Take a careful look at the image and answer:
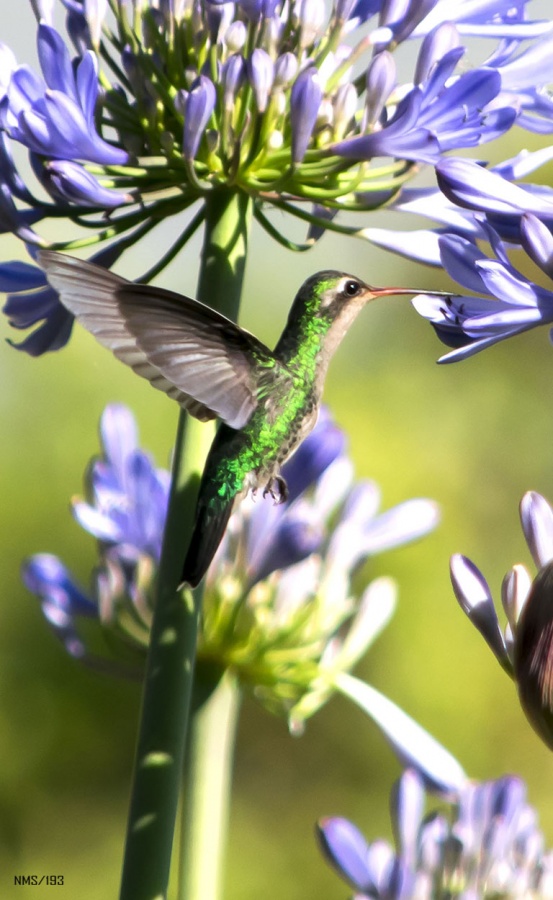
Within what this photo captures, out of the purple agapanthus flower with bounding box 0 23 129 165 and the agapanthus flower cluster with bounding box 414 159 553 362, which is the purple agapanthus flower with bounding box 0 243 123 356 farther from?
the agapanthus flower cluster with bounding box 414 159 553 362

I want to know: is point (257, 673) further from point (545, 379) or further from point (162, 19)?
point (545, 379)

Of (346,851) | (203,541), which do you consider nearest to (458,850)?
(346,851)

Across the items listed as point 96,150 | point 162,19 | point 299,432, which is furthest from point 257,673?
point 162,19

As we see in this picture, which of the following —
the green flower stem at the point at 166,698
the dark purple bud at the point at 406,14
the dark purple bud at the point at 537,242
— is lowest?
the green flower stem at the point at 166,698

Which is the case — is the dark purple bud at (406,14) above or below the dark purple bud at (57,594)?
above

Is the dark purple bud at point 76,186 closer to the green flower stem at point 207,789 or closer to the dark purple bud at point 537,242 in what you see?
the dark purple bud at point 537,242

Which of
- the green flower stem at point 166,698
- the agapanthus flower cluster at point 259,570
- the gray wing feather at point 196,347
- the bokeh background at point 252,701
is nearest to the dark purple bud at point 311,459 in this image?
the agapanthus flower cluster at point 259,570

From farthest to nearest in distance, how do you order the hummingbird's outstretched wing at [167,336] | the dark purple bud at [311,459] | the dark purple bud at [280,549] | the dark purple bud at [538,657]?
the dark purple bud at [280,549]
the dark purple bud at [311,459]
the hummingbird's outstretched wing at [167,336]
the dark purple bud at [538,657]
